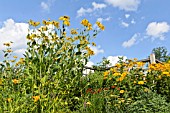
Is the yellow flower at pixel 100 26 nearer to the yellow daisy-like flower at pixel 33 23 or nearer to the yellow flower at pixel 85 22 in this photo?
the yellow flower at pixel 85 22

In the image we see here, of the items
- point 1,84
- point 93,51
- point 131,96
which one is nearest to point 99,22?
point 93,51

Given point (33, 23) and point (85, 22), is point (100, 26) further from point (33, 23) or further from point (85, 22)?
point (33, 23)

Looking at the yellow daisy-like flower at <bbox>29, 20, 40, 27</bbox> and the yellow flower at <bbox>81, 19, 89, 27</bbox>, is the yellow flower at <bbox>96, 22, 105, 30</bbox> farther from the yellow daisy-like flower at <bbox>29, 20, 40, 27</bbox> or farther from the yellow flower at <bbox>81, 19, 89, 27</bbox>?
the yellow daisy-like flower at <bbox>29, 20, 40, 27</bbox>

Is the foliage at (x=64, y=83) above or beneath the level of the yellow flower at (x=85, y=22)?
beneath

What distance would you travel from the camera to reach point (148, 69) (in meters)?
6.50

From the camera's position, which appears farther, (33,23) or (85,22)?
(85,22)

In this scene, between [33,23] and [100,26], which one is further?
[100,26]

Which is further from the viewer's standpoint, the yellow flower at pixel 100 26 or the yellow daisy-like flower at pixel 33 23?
the yellow flower at pixel 100 26

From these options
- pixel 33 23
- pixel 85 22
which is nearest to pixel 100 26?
pixel 85 22

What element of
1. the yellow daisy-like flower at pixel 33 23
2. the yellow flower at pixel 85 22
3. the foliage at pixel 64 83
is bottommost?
the foliage at pixel 64 83

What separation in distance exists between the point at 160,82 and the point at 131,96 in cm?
60

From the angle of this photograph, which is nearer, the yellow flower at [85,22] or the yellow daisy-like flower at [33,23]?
the yellow daisy-like flower at [33,23]

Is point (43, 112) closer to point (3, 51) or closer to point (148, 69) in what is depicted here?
point (3, 51)

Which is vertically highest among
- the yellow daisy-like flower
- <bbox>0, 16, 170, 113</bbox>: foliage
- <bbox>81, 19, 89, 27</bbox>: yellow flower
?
<bbox>81, 19, 89, 27</bbox>: yellow flower
